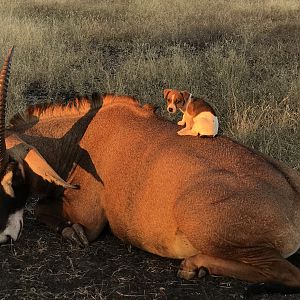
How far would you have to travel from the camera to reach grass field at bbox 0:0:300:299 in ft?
22.5

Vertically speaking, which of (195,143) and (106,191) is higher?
(195,143)

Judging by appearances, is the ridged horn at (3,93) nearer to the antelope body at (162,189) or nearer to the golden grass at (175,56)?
the antelope body at (162,189)

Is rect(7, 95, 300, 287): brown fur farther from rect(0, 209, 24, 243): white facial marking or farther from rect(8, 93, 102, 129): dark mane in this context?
rect(0, 209, 24, 243): white facial marking

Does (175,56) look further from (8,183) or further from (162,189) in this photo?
(8,183)

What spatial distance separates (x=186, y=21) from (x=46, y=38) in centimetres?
382

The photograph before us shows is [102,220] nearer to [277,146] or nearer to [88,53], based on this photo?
[277,146]

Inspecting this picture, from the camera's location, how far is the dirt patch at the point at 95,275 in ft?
12.9

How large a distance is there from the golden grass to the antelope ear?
285 centimetres

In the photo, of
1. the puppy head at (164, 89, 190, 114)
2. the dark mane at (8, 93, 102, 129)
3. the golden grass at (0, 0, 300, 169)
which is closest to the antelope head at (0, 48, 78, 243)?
the dark mane at (8, 93, 102, 129)

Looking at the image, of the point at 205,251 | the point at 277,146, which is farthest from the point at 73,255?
the point at 277,146

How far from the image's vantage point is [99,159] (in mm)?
4801

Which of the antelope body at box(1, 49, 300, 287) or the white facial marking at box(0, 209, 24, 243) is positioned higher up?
the antelope body at box(1, 49, 300, 287)

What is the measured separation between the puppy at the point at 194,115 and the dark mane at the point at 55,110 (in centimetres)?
67

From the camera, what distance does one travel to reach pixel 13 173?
4375 mm
